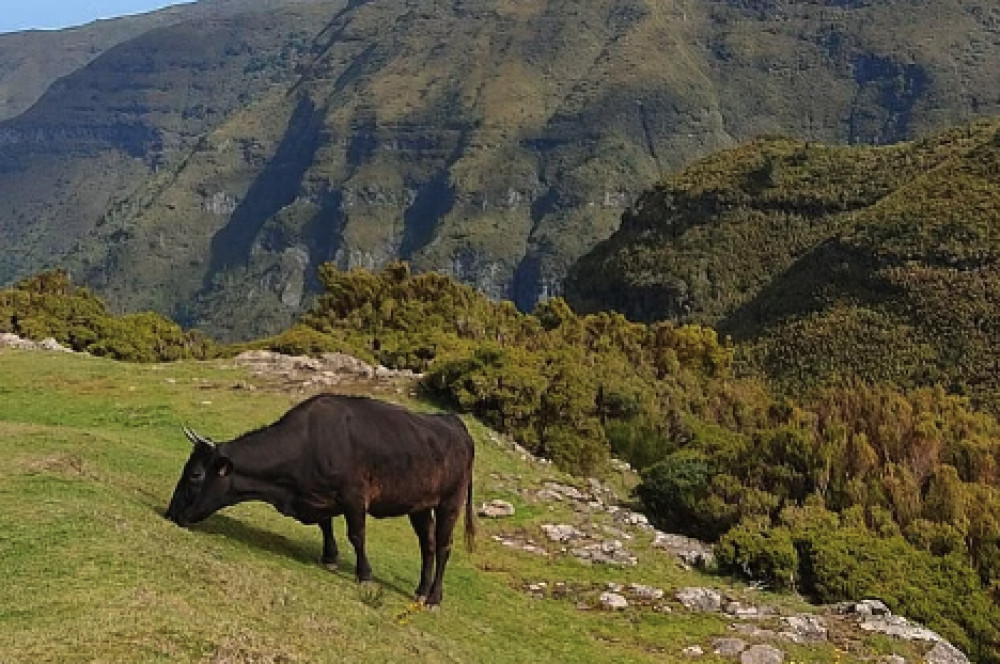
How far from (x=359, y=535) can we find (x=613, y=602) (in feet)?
19.7

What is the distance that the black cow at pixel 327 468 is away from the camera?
1125 centimetres

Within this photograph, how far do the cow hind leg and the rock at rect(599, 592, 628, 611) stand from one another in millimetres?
4505

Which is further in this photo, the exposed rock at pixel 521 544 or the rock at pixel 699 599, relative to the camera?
the exposed rock at pixel 521 544

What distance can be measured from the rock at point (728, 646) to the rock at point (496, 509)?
238 inches

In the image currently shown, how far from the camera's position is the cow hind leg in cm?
1209

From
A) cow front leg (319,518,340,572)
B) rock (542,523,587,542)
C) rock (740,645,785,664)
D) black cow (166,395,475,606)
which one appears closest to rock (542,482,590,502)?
rock (542,523,587,542)

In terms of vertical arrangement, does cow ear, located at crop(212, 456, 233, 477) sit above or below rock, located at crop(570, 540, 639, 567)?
above

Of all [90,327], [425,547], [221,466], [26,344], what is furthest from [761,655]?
[90,327]

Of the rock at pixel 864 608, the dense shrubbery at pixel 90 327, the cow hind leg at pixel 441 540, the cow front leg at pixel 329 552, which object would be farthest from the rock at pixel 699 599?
the dense shrubbery at pixel 90 327

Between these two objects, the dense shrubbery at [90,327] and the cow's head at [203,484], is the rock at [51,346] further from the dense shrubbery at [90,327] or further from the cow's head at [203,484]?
the cow's head at [203,484]

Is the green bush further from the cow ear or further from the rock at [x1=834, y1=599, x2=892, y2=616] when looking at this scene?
the cow ear

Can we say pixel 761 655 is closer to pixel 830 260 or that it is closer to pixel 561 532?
pixel 561 532

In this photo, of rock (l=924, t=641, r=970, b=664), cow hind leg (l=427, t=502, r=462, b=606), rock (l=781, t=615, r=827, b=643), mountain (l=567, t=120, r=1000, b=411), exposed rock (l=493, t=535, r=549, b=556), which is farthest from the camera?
mountain (l=567, t=120, r=1000, b=411)

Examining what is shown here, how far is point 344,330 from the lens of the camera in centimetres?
3647
